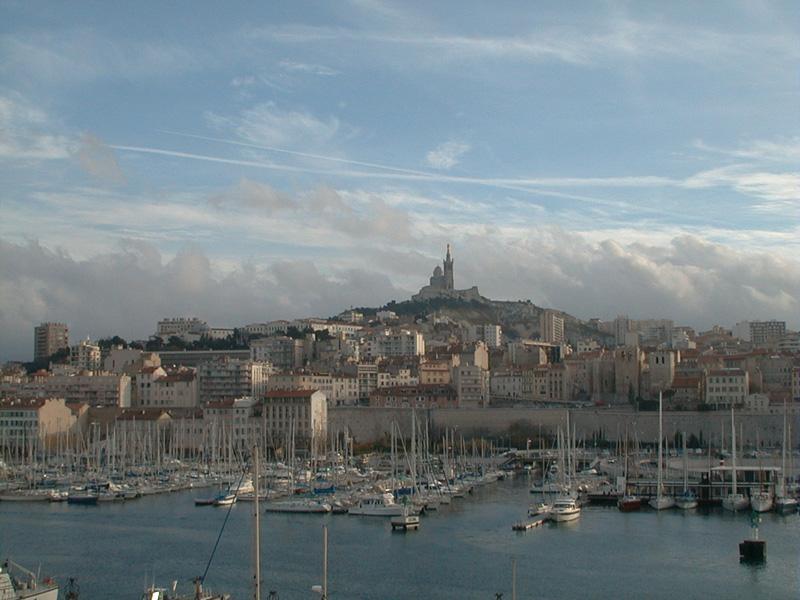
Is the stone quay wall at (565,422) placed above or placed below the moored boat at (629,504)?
above

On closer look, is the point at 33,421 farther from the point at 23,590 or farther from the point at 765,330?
the point at 765,330

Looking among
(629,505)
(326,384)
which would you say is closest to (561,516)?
(629,505)

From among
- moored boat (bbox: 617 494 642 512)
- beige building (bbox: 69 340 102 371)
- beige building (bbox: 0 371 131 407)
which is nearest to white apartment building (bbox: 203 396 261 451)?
beige building (bbox: 0 371 131 407)

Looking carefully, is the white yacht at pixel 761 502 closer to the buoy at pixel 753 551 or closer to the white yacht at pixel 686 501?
the white yacht at pixel 686 501

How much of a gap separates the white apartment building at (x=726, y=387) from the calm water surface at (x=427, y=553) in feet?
68.1

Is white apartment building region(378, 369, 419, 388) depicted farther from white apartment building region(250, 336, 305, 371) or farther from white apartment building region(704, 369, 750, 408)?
white apartment building region(704, 369, 750, 408)

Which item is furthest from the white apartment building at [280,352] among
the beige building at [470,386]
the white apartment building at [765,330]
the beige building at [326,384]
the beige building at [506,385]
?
the white apartment building at [765,330]

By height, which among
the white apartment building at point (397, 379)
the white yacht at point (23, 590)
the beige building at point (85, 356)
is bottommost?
the white yacht at point (23, 590)

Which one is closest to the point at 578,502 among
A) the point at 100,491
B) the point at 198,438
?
the point at 100,491

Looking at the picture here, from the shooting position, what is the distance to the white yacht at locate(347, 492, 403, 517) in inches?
1179

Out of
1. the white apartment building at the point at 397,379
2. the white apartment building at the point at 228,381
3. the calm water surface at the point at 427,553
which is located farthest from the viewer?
the white apartment building at the point at 397,379

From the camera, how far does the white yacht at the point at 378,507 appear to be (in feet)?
98.3

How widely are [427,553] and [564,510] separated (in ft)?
18.6

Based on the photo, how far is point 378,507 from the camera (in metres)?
30.2
